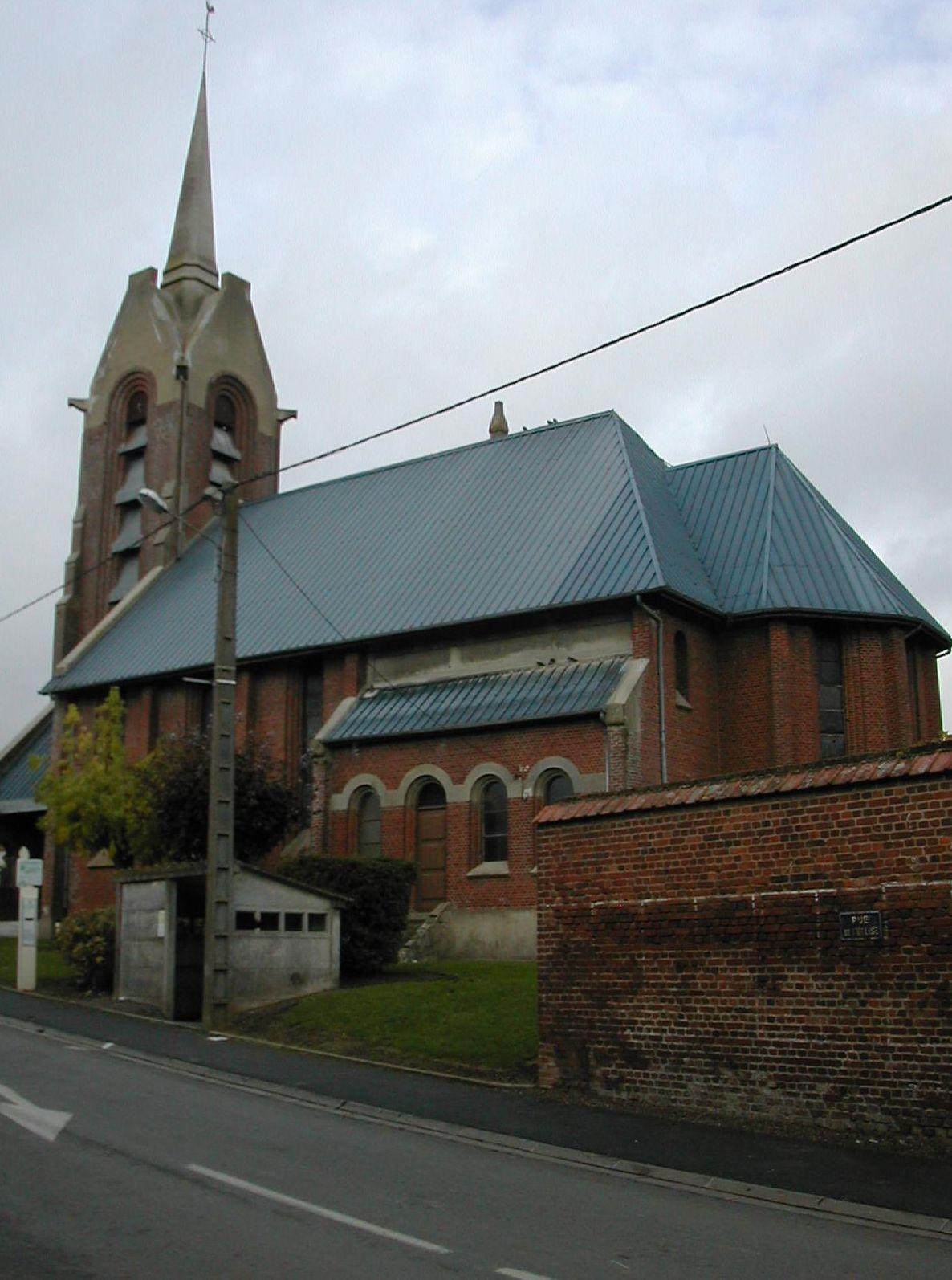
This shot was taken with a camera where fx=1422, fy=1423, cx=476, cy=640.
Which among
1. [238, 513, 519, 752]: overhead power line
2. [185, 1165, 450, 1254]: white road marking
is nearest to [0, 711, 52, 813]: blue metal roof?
[238, 513, 519, 752]: overhead power line

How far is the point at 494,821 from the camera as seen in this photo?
30234mm

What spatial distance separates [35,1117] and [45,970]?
56.0 feet

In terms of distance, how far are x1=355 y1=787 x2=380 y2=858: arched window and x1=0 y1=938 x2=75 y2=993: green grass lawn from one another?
6.91 meters

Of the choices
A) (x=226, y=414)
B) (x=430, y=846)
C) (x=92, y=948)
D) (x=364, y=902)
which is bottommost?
(x=92, y=948)

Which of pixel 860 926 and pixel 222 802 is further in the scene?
pixel 222 802

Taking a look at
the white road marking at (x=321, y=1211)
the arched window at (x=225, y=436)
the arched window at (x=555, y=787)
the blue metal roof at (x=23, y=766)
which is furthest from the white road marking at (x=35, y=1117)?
the arched window at (x=225, y=436)

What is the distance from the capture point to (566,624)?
3091cm

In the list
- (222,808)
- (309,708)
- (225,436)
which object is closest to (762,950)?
(222,808)

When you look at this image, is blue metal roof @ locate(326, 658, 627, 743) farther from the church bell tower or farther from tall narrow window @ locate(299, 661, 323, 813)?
the church bell tower

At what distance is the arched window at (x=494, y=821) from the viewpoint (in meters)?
29.9

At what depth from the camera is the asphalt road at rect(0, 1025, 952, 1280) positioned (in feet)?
26.1

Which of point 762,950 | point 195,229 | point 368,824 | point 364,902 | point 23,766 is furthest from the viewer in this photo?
point 195,229

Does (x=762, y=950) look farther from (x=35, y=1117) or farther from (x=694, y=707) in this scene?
(x=694, y=707)

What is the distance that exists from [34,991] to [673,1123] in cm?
1597
